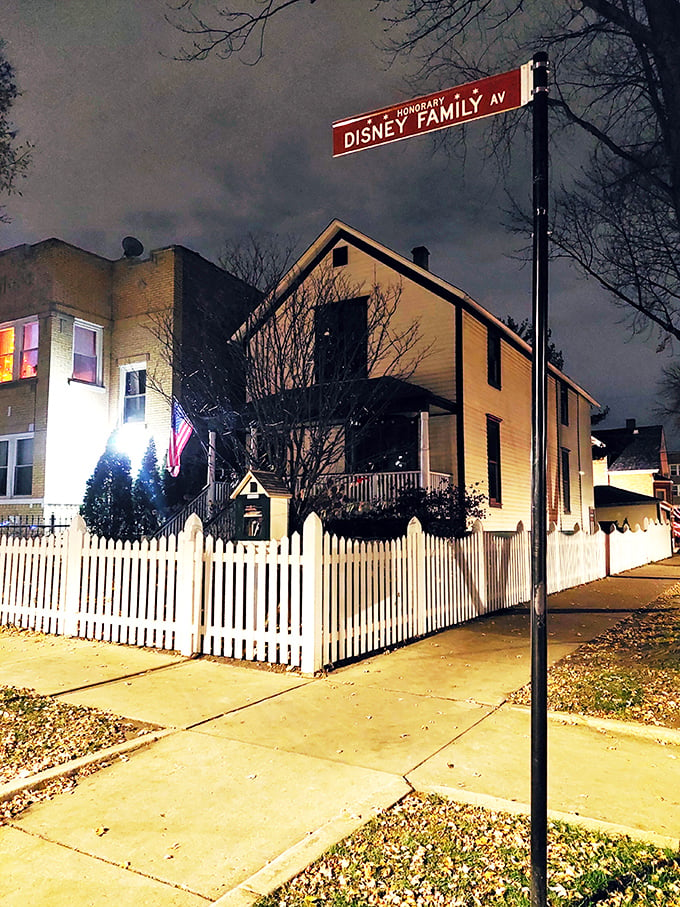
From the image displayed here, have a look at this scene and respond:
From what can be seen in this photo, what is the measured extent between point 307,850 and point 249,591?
472 centimetres

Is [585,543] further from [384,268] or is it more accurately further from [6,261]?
[6,261]

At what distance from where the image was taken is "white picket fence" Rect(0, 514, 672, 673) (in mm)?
7969

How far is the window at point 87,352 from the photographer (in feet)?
73.4

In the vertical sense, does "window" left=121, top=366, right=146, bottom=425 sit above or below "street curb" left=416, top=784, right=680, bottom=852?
above

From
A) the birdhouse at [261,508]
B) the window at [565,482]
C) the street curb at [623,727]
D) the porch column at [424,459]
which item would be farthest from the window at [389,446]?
the street curb at [623,727]

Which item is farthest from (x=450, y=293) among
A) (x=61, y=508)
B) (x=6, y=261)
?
(x=6, y=261)

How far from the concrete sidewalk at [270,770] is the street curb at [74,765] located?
0.10 m

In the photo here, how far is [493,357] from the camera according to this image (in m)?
22.0

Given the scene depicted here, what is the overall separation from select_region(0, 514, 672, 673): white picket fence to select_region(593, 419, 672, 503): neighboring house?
1606 inches

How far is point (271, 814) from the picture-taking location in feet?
13.5

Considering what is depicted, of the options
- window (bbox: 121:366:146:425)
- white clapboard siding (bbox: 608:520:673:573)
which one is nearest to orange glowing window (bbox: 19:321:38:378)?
window (bbox: 121:366:146:425)

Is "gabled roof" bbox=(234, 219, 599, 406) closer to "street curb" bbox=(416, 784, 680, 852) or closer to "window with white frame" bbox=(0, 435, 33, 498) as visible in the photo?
"window with white frame" bbox=(0, 435, 33, 498)

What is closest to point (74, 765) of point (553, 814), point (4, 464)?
point (553, 814)

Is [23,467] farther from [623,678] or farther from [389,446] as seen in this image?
[623,678]
